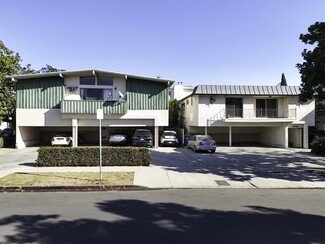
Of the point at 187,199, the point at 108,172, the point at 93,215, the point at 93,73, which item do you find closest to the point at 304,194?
the point at 187,199

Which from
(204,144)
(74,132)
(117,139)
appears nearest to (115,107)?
(117,139)

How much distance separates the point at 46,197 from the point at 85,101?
16.9m

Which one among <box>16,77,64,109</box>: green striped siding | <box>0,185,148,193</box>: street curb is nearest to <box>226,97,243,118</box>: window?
<box>16,77,64,109</box>: green striped siding

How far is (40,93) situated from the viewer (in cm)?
2592

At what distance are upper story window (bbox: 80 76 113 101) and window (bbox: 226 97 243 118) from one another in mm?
11430

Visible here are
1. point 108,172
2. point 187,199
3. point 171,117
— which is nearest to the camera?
point 187,199

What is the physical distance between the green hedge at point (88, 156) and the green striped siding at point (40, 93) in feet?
38.6

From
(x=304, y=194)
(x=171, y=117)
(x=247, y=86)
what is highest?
(x=247, y=86)

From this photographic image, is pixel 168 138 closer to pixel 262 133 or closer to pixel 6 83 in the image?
pixel 262 133

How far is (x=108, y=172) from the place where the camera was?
13.4 meters

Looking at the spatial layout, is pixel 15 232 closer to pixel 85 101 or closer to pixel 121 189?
pixel 121 189

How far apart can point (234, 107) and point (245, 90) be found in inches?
77.7

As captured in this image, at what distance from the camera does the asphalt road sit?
216 inches

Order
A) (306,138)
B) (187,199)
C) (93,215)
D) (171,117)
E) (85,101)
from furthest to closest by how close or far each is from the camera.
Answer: (171,117), (306,138), (85,101), (187,199), (93,215)
